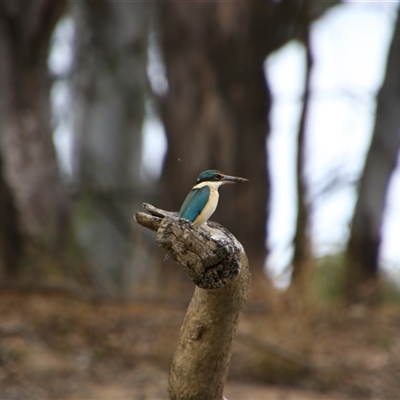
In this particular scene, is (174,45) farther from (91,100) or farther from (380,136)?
(91,100)

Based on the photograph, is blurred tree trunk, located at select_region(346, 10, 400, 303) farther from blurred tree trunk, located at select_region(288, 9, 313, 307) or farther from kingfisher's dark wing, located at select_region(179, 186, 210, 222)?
kingfisher's dark wing, located at select_region(179, 186, 210, 222)

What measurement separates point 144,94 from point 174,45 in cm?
314

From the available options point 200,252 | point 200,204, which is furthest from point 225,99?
point 200,252

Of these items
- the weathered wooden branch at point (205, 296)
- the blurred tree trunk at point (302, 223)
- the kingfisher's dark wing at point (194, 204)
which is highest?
the blurred tree trunk at point (302, 223)

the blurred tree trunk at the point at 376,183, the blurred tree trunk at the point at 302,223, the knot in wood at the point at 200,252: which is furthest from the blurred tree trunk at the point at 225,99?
the knot in wood at the point at 200,252

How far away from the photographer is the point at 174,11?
395 inches

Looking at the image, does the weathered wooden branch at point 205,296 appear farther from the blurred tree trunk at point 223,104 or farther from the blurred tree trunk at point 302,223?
the blurred tree trunk at point 223,104

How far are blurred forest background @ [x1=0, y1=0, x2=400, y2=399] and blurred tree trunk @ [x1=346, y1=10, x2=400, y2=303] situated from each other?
0.05ft

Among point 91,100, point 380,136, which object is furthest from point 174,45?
point 91,100

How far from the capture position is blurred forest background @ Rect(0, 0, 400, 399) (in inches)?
272

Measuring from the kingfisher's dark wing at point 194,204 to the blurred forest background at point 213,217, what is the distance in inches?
115

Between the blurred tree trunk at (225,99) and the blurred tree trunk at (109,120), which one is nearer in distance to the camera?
the blurred tree trunk at (225,99)

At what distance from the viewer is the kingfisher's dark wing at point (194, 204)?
10.7ft

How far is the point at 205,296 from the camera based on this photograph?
3.17 metres
